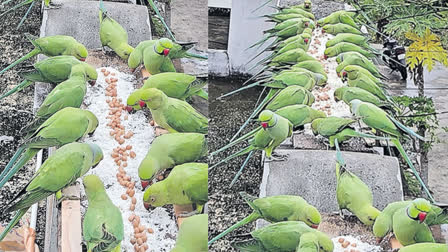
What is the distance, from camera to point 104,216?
1026mm

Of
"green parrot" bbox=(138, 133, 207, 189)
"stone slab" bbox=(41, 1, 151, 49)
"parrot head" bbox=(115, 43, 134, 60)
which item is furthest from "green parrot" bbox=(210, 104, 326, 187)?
"stone slab" bbox=(41, 1, 151, 49)

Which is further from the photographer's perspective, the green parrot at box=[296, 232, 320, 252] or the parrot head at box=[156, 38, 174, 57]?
the parrot head at box=[156, 38, 174, 57]

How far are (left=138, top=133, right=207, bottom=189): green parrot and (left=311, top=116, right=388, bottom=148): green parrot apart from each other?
0.72 ft

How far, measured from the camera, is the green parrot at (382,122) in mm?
1116

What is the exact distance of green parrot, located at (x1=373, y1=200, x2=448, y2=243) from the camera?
34.2 inches

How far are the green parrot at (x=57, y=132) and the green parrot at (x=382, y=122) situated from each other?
1.72ft

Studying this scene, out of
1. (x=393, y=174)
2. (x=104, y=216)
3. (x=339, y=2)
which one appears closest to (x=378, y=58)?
(x=339, y=2)

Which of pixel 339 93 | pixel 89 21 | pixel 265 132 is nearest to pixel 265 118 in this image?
pixel 265 132

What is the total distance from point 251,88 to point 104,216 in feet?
1.02

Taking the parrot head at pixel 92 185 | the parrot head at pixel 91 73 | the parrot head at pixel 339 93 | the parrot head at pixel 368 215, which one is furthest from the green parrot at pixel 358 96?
Result: the parrot head at pixel 91 73

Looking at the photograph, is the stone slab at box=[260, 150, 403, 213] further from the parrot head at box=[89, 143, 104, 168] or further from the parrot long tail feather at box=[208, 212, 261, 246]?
the parrot head at box=[89, 143, 104, 168]

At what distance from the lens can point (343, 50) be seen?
4.47 feet

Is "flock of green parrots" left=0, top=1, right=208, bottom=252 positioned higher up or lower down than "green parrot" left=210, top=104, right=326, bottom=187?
lower down

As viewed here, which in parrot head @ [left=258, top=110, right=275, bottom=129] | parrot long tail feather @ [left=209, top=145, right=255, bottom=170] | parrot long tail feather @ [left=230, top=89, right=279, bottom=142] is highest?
parrot head @ [left=258, top=110, right=275, bottom=129]
